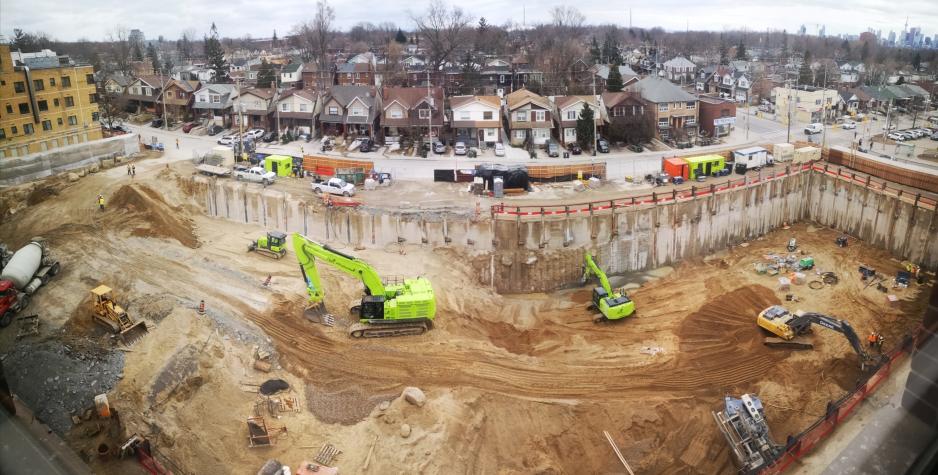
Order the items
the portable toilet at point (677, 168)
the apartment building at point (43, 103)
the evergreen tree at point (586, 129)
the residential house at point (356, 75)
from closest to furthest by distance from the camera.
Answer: the apartment building at point (43, 103)
the portable toilet at point (677, 168)
the evergreen tree at point (586, 129)
the residential house at point (356, 75)

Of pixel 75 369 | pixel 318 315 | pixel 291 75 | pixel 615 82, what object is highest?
pixel 291 75

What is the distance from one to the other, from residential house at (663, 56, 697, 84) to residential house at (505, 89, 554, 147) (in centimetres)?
3261

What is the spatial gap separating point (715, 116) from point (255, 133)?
88.6ft

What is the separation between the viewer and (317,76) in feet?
161

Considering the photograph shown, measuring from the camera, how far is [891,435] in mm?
4297

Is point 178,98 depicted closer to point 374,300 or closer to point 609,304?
point 374,300

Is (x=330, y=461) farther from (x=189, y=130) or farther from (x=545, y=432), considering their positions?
(x=189, y=130)

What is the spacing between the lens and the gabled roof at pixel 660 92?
38350 millimetres

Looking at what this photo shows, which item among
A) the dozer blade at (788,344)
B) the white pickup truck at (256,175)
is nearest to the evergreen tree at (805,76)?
the dozer blade at (788,344)

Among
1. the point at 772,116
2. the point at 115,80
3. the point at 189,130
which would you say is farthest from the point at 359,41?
the point at 772,116

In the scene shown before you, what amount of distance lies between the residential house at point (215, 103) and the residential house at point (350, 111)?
23.8ft

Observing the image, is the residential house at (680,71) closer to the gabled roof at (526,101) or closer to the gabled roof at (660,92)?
the gabled roof at (660,92)

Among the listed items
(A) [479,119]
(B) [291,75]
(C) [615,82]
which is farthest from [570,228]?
(B) [291,75]

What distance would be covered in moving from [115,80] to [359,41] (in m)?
44.0
